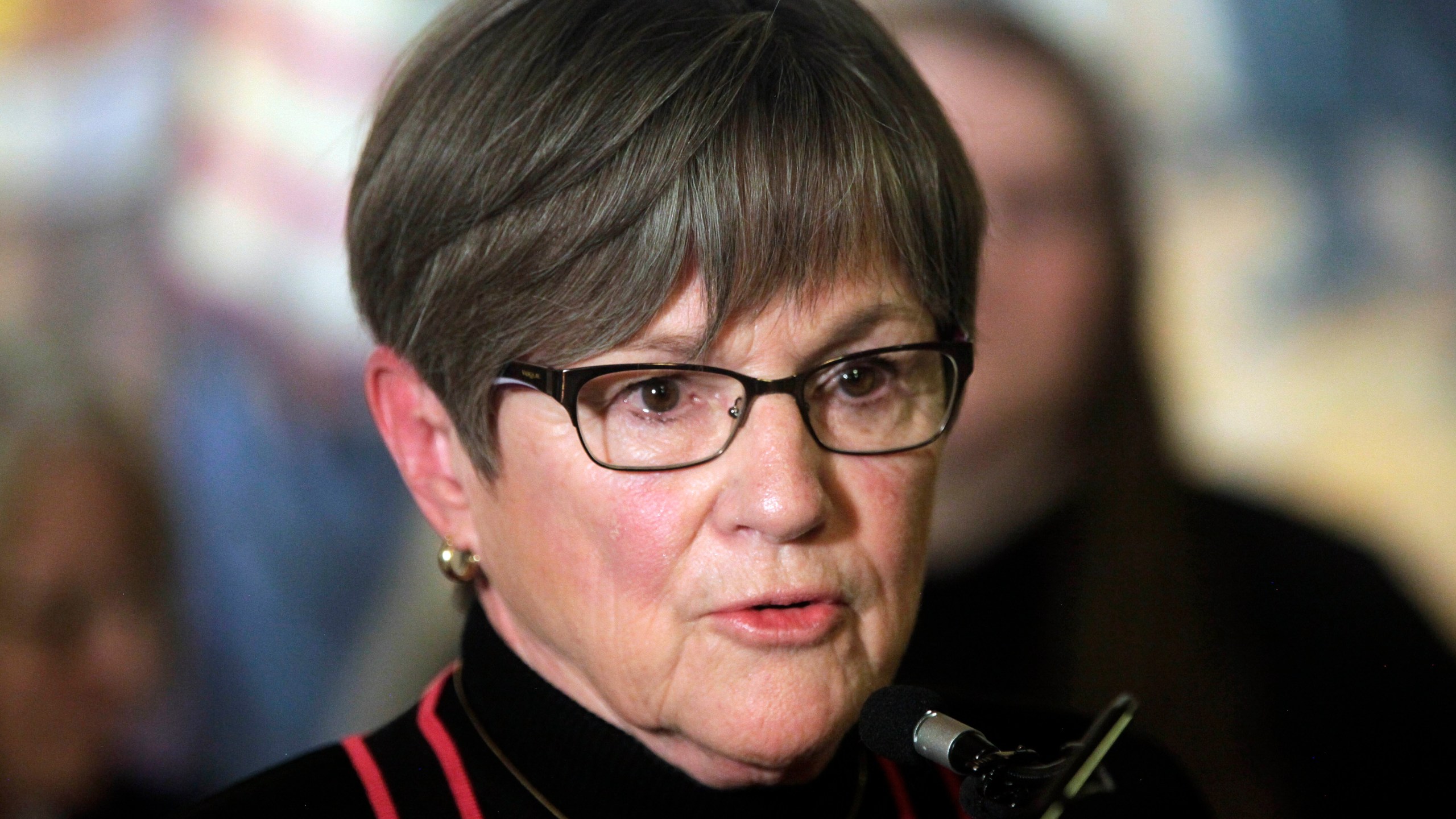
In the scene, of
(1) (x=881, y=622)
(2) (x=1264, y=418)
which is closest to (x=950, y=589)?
(2) (x=1264, y=418)

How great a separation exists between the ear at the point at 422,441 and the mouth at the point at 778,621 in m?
0.30

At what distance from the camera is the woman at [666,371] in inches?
43.5

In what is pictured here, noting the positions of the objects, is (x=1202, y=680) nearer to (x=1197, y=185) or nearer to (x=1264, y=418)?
(x=1264, y=418)

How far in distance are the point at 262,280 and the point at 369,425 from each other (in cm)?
27

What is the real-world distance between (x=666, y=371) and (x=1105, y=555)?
A: 1.33 metres

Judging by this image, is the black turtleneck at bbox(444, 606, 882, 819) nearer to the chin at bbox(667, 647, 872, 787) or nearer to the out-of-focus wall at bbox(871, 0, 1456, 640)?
the chin at bbox(667, 647, 872, 787)

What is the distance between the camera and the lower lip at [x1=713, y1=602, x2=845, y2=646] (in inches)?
43.7

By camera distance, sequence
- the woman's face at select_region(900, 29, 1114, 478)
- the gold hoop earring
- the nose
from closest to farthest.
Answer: the nose → the gold hoop earring → the woman's face at select_region(900, 29, 1114, 478)

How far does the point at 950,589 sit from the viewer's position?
223cm

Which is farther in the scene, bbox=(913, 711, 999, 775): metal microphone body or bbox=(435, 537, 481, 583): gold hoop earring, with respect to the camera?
bbox=(435, 537, 481, 583): gold hoop earring

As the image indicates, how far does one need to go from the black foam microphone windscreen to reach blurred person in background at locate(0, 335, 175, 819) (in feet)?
4.13

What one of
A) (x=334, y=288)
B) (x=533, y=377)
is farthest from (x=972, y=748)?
(x=334, y=288)

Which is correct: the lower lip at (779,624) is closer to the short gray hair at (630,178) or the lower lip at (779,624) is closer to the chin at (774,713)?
the chin at (774,713)

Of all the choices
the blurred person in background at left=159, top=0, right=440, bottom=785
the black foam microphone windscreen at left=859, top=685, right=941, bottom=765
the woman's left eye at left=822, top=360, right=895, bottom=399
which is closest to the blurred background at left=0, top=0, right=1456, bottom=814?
the blurred person in background at left=159, top=0, right=440, bottom=785
